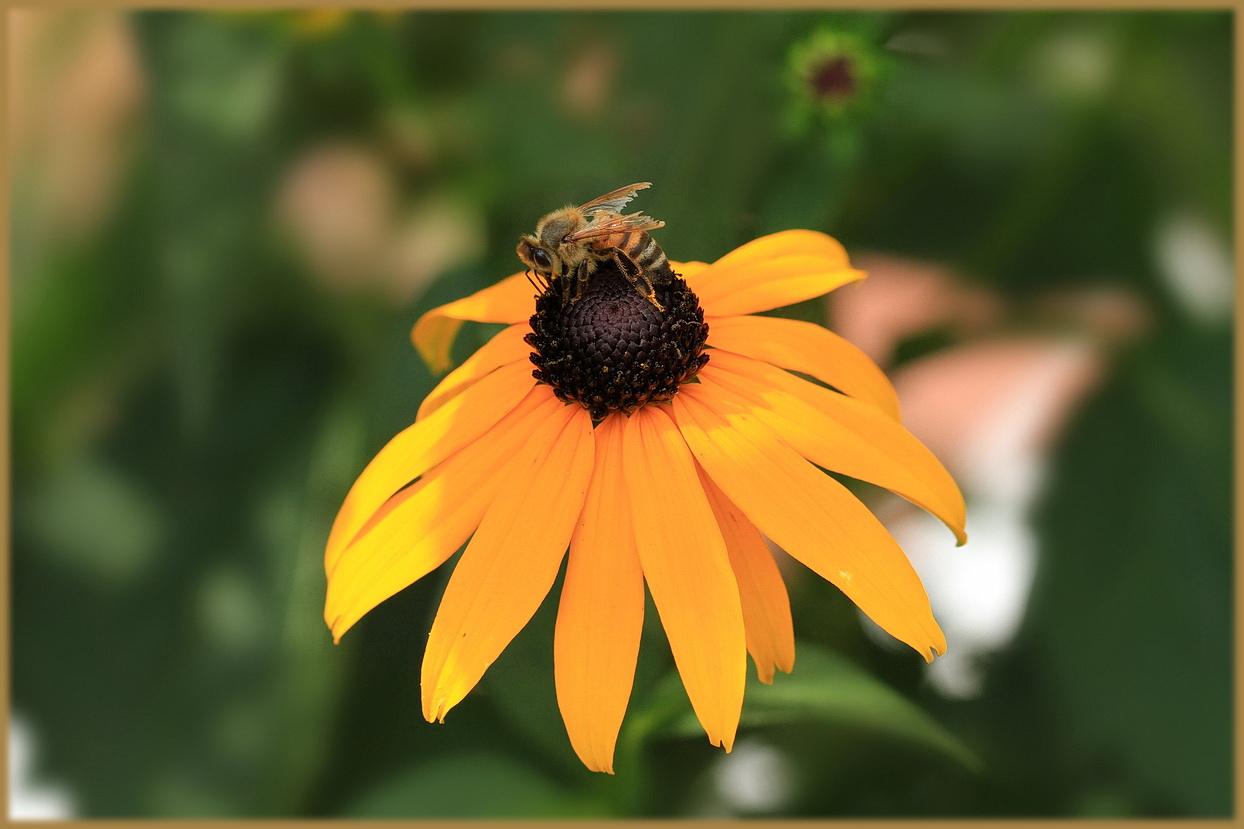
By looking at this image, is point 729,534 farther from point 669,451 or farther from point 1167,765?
point 1167,765

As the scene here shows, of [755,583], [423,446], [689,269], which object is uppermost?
[689,269]

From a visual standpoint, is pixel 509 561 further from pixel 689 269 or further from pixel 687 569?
pixel 689 269

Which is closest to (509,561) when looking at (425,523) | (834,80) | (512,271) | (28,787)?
(425,523)

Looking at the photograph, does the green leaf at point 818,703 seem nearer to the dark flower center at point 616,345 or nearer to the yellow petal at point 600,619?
the yellow petal at point 600,619

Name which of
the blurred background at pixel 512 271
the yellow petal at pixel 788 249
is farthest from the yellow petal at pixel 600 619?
the blurred background at pixel 512 271

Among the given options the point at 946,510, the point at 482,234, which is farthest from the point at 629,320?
the point at 482,234

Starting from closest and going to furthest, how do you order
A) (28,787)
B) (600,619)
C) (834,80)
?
(600,619), (834,80), (28,787)
